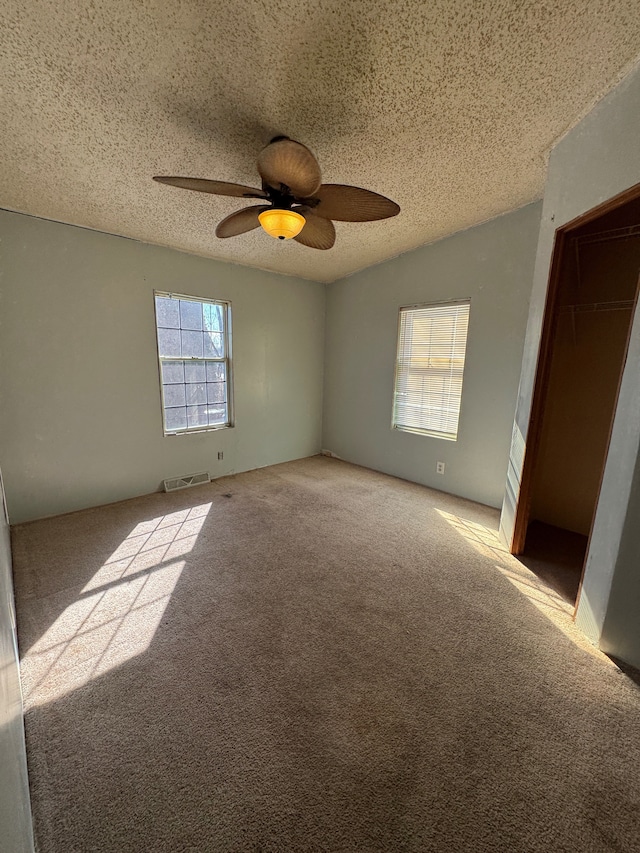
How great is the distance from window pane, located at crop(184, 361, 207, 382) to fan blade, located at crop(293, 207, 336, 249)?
1.95 meters

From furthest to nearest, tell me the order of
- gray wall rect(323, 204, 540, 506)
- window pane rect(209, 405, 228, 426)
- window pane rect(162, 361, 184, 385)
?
window pane rect(209, 405, 228, 426)
window pane rect(162, 361, 184, 385)
gray wall rect(323, 204, 540, 506)

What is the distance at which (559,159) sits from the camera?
81.0 inches

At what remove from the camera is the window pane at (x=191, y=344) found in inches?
138

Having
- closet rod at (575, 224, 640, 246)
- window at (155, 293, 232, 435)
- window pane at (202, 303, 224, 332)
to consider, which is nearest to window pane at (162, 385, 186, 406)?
window at (155, 293, 232, 435)

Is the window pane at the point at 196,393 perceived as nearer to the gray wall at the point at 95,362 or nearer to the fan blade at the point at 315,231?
the gray wall at the point at 95,362

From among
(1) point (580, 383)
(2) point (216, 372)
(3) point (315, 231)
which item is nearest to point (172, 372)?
(2) point (216, 372)

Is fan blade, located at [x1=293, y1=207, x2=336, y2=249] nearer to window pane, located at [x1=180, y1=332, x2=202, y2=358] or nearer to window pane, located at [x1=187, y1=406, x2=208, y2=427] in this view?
window pane, located at [x1=180, y1=332, x2=202, y2=358]

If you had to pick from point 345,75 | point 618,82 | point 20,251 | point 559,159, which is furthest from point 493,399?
point 20,251

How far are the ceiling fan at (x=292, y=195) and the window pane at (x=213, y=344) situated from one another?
180cm

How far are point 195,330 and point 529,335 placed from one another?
10.3 ft

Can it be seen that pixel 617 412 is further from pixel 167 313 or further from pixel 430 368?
pixel 167 313

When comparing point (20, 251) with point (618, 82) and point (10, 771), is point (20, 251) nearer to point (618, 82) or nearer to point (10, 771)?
point (10, 771)

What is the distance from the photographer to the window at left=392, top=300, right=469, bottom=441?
3385 mm

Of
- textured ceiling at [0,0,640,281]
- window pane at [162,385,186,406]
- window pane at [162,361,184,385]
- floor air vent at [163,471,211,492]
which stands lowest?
floor air vent at [163,471,211,492]
